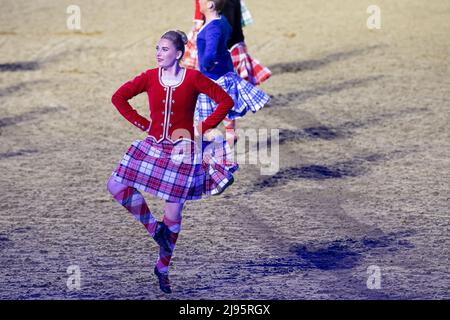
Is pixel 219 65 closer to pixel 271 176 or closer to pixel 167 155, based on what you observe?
pixel 271 176

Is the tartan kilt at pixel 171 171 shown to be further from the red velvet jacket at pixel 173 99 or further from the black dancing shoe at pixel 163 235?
the black dancing shoe at pixel 163 235

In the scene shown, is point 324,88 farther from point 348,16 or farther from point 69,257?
point 69,257

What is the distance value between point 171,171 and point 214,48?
9.95 ft

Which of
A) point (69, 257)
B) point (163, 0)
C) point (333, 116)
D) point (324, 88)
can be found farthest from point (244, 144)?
point (163, 0)

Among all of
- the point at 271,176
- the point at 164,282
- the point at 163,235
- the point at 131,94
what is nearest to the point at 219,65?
the point at 271,176

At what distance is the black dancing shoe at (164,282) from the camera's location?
767 cm

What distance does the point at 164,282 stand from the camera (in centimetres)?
769

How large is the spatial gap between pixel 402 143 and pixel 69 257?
510 centimetres

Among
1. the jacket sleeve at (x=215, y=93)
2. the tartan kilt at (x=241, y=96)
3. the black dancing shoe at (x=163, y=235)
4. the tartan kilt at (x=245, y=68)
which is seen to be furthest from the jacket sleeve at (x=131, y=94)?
the tartan kilt at (x=245, y=68)

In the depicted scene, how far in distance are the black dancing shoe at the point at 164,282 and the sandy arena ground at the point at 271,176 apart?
0.08 metres

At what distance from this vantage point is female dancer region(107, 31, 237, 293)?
7633 millimetres

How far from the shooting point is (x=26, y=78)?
51.3 feet

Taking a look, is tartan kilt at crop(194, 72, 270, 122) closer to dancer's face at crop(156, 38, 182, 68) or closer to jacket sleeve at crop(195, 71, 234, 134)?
jacket sleeve at crop(195, 71, 234, 134)

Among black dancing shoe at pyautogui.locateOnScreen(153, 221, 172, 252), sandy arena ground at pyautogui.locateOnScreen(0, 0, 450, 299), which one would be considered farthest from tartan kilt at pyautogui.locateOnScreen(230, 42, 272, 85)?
black dancing shoe at pyautogui.locateOnScreen(153, 221, 172, 252)
